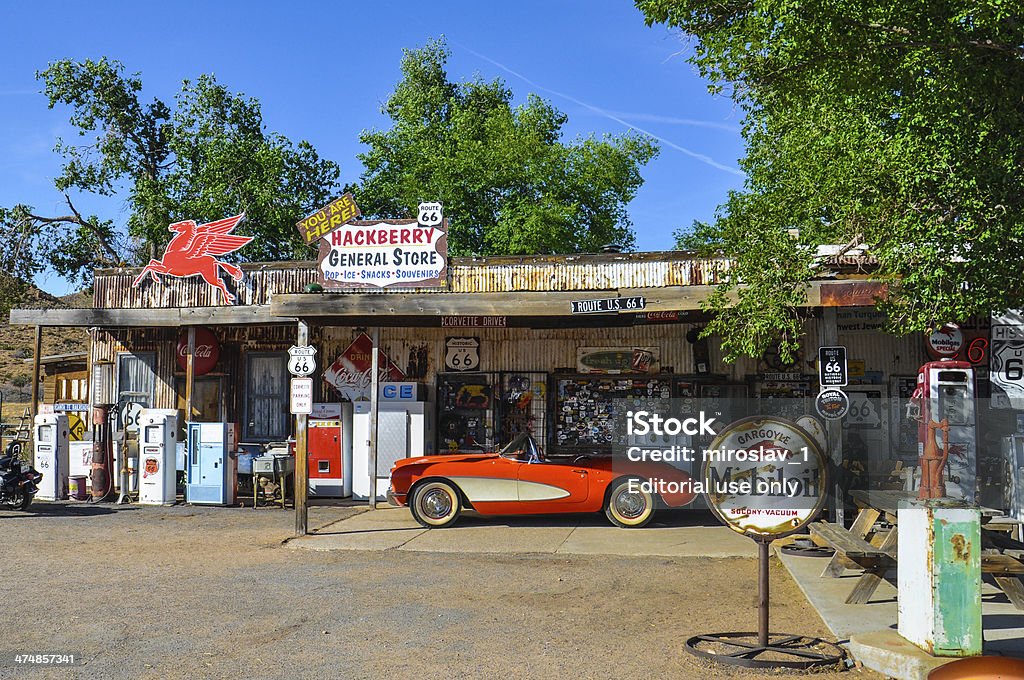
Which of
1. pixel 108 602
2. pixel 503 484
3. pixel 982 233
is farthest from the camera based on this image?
pixel 503 484

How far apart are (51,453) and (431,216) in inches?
327

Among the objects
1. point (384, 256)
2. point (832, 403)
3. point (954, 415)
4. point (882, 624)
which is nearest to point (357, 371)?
point (384, 256)

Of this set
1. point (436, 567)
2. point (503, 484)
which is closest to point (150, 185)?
point (503, 484)

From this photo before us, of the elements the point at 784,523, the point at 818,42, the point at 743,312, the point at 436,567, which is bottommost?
the point at 436,567

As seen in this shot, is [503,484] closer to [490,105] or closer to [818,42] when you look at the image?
[818,42]

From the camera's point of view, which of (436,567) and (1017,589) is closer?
(1017,589)

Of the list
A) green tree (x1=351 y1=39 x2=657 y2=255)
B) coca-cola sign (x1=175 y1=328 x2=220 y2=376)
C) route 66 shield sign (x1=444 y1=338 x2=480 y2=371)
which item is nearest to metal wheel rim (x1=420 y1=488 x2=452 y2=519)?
route 66 shield sign (x1=444 y1=338 x2=480 y2=371)

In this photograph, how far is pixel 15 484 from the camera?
52.1 feet

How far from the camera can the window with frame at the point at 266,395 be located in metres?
18.4

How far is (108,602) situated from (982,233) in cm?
822

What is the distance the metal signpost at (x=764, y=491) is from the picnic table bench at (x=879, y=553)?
1364mm

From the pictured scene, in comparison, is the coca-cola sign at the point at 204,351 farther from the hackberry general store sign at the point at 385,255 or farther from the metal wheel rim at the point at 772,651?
the metal wheel rim at the point at 772,651

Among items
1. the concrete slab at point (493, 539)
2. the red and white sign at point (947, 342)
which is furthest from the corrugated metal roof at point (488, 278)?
the concrete slab at point (493, 539)

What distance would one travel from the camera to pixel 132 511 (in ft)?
52.7
